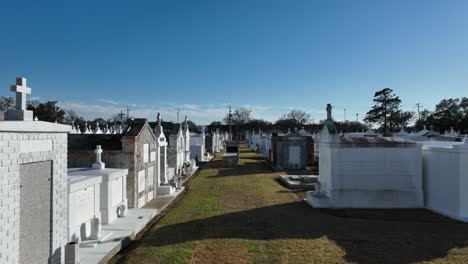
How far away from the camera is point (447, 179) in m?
11.7

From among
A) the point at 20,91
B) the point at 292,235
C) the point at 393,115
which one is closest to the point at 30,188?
the point at 20,91

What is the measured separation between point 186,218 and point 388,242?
6.09 metres

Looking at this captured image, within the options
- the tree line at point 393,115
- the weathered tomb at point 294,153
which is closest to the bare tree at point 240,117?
the tree line at point 393,115

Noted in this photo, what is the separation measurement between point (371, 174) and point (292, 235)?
581 cm

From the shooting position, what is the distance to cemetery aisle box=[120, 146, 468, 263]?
24.2 feet

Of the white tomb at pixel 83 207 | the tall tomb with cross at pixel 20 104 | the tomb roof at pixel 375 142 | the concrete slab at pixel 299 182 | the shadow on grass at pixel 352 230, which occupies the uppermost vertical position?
the tall tomb with cross at pixel 20 104

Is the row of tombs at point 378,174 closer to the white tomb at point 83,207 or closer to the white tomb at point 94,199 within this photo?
the white tomb at point 94,199

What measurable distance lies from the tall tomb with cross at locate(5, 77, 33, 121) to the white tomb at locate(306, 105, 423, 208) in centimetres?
1061

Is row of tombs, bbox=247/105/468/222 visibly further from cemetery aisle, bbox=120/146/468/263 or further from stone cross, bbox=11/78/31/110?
stone cross, bbox=11/78/31/110

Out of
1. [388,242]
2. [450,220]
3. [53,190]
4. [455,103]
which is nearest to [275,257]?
[388,242]

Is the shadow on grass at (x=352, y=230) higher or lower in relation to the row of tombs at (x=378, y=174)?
lower

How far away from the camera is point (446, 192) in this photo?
462 inches

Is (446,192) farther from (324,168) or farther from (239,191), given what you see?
(239,191)

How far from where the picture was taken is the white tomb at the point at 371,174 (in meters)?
13.0
